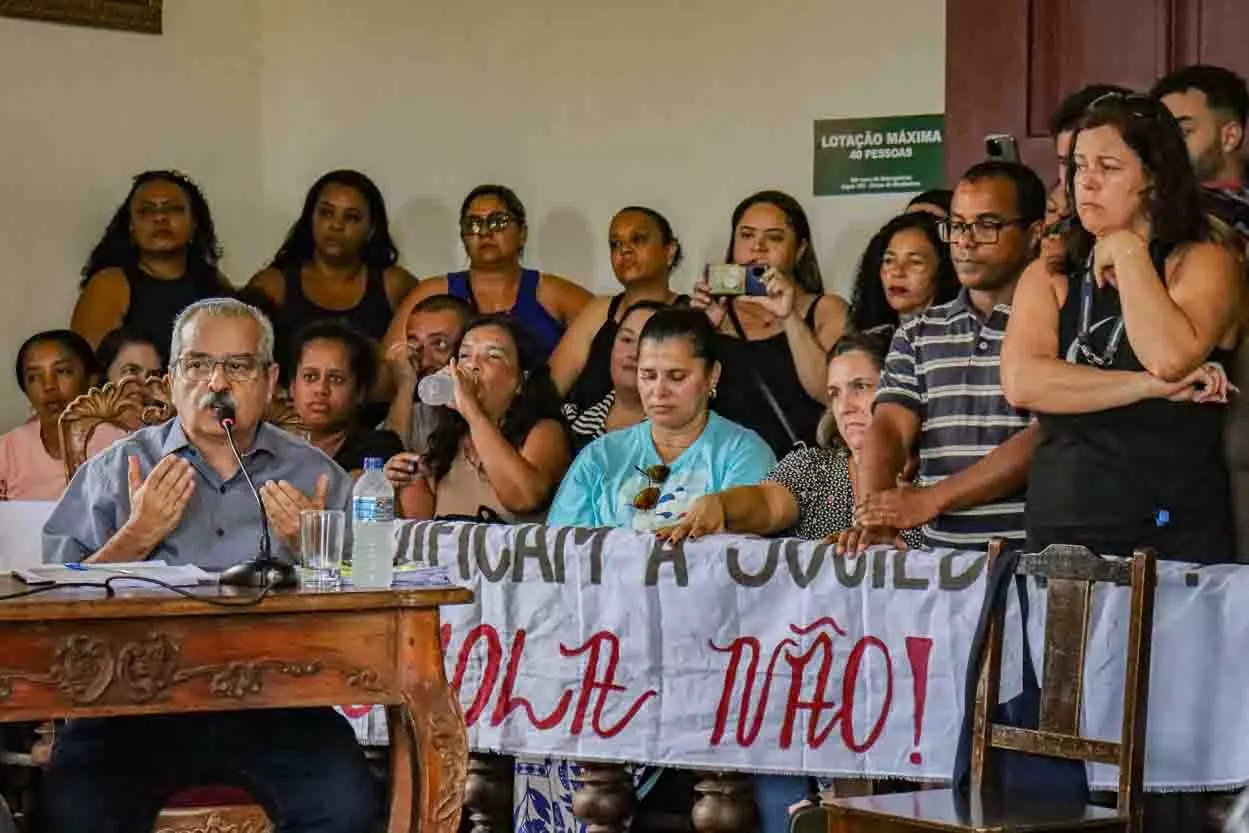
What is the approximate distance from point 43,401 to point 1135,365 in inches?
163

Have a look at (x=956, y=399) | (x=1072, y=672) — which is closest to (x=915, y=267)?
(x=956, y=399)

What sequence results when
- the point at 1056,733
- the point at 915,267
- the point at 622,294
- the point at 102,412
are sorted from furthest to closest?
the point at 622,294, the point at 102,412, the point at 915,267, the point at 1056,733

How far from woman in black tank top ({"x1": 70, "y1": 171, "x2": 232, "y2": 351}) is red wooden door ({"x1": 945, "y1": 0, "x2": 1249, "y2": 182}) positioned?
9.18 feet

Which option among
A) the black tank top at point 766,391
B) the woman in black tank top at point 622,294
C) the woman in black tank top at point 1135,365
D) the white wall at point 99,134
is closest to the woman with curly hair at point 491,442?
the black tank top at point 766,391

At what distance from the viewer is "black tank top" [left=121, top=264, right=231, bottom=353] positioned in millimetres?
7828

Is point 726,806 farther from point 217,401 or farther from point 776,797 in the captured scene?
point 217,401

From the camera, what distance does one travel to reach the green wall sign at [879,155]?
7.33 meters

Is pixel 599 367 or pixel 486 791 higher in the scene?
pixel 599 367

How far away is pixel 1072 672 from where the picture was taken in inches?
161

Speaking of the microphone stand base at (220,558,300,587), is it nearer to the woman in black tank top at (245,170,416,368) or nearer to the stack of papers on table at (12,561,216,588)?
the stack of papers on table at (12,561,216,588)

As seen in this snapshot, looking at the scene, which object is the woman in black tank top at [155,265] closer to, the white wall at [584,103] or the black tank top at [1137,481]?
the white wall at [584,103]

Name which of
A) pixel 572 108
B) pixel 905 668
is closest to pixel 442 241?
pixel 572 108

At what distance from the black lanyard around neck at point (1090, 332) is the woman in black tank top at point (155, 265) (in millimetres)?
4090

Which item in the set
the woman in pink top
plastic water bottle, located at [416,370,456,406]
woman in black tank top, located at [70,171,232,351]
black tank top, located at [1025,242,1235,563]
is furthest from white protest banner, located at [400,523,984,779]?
woman in black tank top, located at [70,171,232,351]
